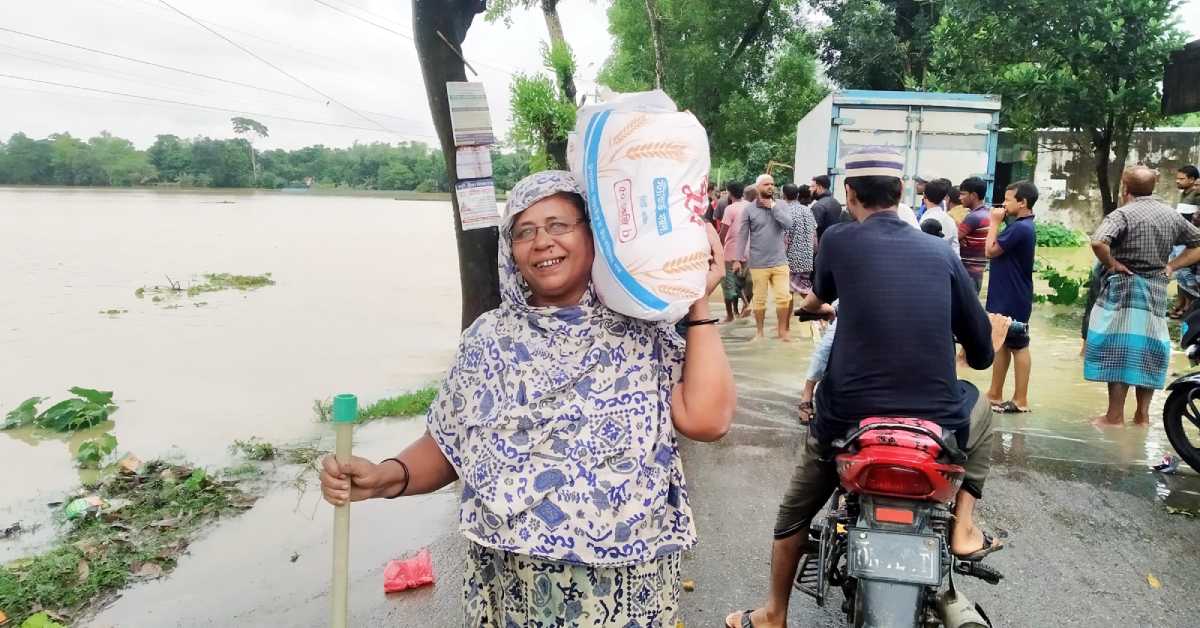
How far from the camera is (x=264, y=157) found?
42.8m

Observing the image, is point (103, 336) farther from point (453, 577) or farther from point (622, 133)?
point (622, 133)

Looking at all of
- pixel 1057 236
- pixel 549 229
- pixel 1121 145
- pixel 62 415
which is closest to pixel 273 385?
pixel 62 415

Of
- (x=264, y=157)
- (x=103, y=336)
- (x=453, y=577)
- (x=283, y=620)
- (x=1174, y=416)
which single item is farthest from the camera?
(x=264, y=157)

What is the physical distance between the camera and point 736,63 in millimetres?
24453

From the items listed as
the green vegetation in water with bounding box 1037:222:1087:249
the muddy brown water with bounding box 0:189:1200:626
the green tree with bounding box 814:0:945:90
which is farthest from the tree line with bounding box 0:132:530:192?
the green vegetation in water with bounding box 1037:222:1087:249

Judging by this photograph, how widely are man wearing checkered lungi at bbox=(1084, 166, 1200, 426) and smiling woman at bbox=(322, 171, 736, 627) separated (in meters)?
4.77

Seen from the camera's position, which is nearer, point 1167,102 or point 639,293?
point 639,293

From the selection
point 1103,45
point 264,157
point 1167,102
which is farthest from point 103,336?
point 264,157

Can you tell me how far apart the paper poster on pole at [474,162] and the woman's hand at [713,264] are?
305cm

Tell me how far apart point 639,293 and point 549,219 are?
28 centimetres

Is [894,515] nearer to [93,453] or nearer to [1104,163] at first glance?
[93,453]

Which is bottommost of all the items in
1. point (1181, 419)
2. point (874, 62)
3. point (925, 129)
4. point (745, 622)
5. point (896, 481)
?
point (745, 622)

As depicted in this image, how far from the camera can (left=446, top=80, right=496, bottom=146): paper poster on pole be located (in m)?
4.54

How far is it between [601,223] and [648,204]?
0.11 metres
